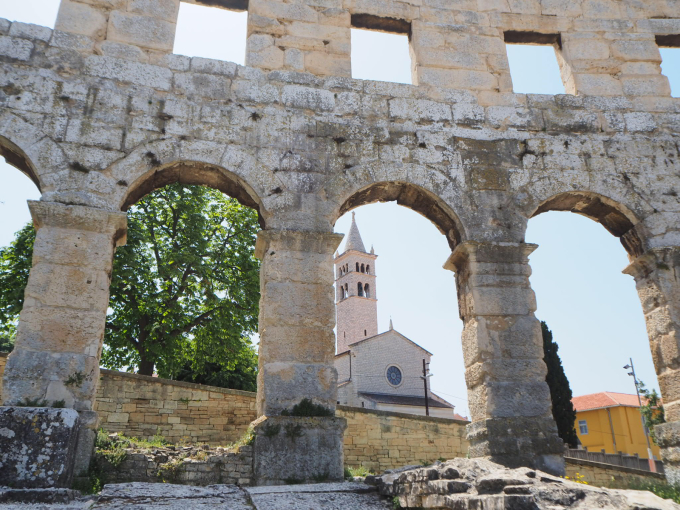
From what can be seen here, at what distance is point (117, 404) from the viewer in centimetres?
1056

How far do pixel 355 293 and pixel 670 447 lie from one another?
47.7 metres

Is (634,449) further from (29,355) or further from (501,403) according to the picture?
(29,355)

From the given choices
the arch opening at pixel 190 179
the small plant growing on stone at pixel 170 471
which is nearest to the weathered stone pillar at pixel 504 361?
the arch opening at pixel 190 179

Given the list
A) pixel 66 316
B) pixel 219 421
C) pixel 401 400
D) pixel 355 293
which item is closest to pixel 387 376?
pixel 401 400

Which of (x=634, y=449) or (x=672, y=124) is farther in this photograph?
(x=634, y=449)

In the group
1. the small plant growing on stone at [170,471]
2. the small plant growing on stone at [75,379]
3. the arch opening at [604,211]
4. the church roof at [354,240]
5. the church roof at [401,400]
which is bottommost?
the small plant growing on stone at [170,471]

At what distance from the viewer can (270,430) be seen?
537cm

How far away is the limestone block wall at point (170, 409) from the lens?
10.5 metres

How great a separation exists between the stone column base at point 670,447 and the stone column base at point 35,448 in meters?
6.08

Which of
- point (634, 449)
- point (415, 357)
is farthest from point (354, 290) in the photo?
point (634, 449)

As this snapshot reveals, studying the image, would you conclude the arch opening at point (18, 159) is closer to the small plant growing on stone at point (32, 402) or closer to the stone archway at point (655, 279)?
the small plant growing on stone at point (32, 402)

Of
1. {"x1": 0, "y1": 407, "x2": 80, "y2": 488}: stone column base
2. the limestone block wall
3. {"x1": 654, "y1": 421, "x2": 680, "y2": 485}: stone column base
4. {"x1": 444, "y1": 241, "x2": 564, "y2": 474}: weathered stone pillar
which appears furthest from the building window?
{"x1": 0, "y1": 407, "x2": 80, "y2": 488}: stone column base

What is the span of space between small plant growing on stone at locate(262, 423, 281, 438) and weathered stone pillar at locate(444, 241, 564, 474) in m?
A: 2.15

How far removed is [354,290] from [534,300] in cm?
4750
